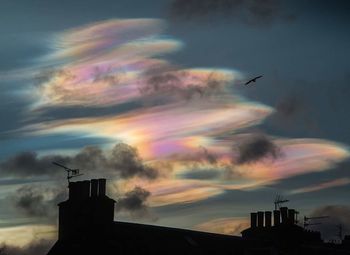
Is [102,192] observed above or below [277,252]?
above

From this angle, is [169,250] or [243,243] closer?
[169,250]

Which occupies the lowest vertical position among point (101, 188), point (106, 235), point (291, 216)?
point (106, 235)

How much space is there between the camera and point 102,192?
64.2m

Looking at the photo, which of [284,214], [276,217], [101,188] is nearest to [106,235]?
[101,188]

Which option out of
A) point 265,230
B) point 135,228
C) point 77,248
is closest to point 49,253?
point 77,248

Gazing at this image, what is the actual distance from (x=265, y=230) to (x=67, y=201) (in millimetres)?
32083

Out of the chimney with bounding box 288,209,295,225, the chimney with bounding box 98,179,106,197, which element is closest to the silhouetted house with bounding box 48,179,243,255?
the chimney with bounding box 98,179,106,197

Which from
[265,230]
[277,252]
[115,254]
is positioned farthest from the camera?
[265,230]

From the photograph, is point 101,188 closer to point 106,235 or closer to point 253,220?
point 106,235

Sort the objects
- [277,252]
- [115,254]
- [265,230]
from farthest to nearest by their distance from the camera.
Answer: [265,230] → [277,252] → [115,254]

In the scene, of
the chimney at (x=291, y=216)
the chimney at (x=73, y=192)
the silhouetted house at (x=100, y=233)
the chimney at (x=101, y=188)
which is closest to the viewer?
the silhouetted house at (x=100, y=233)

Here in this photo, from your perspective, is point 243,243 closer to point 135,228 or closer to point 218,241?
point 218,241

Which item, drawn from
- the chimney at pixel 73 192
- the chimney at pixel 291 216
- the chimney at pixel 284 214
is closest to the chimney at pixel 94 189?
the chimney at pixel 73 192

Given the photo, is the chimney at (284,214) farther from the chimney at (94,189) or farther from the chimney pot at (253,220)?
the chimney at (94,189)
